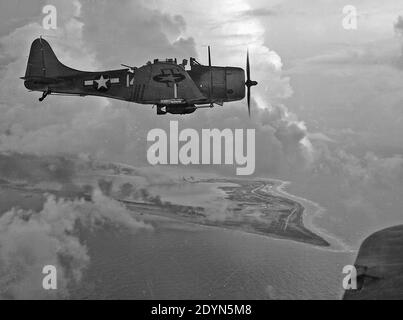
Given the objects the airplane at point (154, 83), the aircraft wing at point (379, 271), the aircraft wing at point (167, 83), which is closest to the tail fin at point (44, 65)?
the airplane at point (154, 83)

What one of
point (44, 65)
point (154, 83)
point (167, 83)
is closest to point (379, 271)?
point (167, 83)

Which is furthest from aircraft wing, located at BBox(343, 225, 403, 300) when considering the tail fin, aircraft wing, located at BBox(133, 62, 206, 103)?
the tail fin

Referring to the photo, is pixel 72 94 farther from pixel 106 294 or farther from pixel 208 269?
pixel 208 269

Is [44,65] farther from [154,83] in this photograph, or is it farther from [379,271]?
[379,271]

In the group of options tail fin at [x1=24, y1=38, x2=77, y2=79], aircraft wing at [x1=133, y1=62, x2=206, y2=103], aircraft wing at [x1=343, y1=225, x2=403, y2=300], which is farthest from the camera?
tail fin at [x1=24, y1=38, x2=77, y2=79]

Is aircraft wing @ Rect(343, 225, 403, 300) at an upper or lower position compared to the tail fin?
lower

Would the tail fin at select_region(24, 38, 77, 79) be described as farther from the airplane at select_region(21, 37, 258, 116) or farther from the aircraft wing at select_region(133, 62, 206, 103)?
the aircraft wing at select_region(133, 62, 206, 103)
